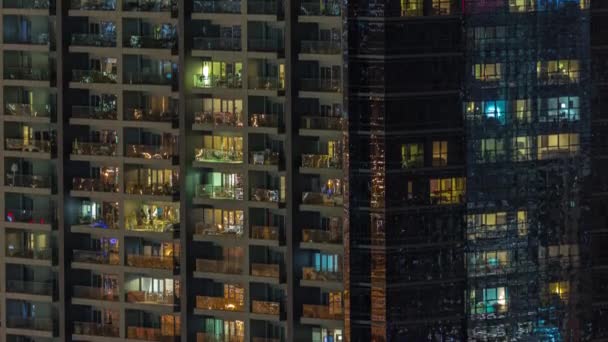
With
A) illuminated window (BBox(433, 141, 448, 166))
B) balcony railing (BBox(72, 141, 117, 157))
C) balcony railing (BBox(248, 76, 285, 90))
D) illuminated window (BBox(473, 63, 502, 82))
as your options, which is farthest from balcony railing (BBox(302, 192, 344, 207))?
balcony railing (BBox(72, 141, 117, 157))

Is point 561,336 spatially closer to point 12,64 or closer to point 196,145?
point 196,145

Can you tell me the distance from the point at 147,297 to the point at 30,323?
5.74 meters

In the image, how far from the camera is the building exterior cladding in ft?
413

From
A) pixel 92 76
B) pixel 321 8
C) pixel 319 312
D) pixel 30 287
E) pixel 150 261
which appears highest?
pixel 321 8

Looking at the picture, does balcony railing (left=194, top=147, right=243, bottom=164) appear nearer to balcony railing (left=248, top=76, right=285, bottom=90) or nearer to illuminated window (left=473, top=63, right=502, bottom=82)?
balcony railing (left=248, top=76, right=285, bottom=90)

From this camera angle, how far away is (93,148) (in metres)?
132

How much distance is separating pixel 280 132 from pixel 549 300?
528 inches

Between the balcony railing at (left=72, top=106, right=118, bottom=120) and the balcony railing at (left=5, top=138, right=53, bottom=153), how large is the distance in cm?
177

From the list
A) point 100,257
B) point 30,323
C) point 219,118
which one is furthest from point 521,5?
point 30,323

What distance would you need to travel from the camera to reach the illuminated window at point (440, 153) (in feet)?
414

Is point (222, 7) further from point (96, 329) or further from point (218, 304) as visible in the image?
point (96, 329)

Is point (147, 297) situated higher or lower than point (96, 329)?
higher

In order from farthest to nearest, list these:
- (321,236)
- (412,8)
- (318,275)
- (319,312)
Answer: (319,312)
(318,275)
(321,236)
(412,8)

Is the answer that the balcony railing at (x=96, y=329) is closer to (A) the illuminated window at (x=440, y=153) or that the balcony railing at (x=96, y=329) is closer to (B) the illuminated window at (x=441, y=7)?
(A) the illuminated window at (x=440, y=153)
